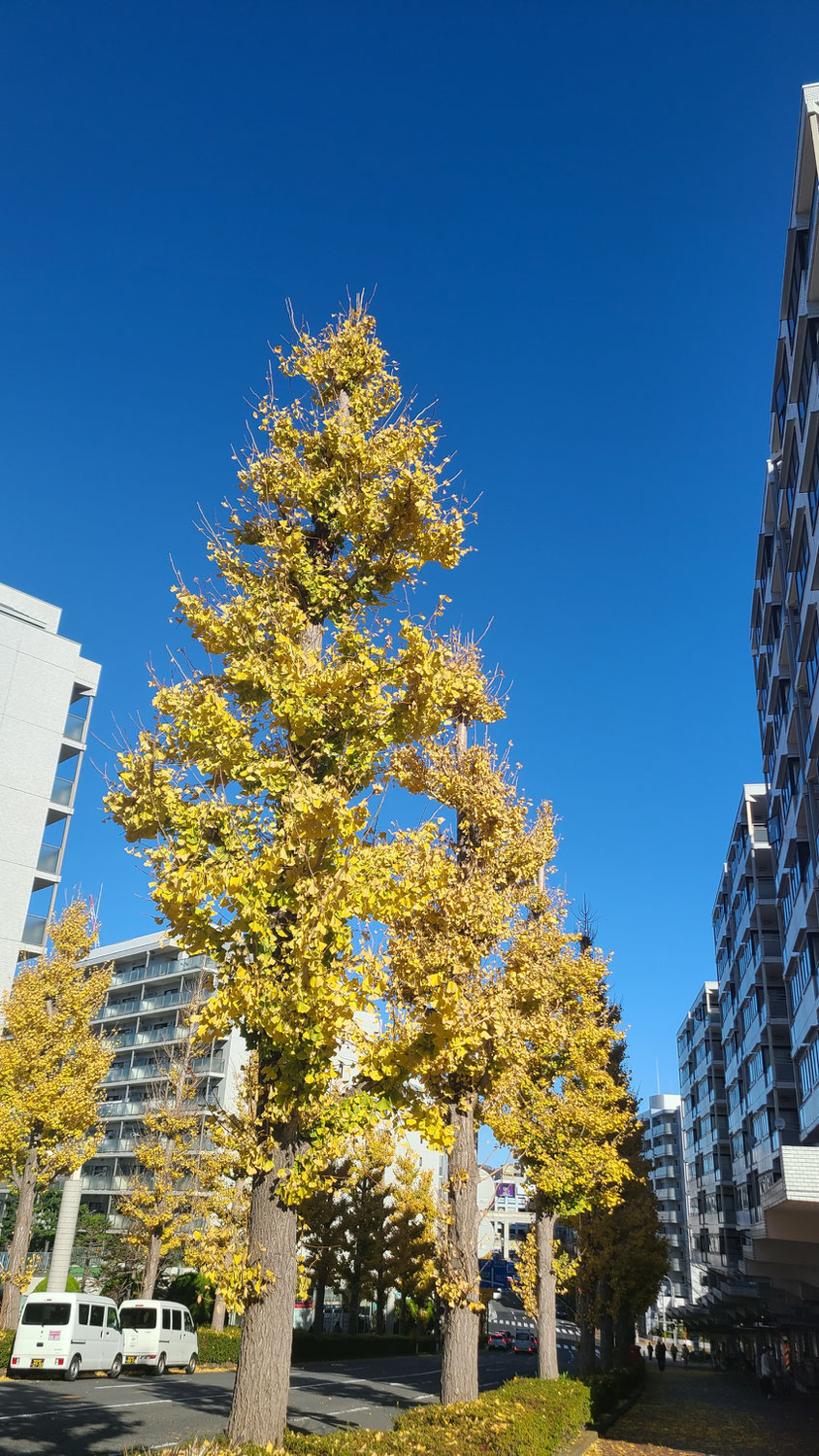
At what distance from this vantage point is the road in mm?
12469

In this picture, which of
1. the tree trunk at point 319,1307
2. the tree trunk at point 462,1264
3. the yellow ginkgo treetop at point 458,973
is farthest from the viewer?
the tree trunk at point 319,1307

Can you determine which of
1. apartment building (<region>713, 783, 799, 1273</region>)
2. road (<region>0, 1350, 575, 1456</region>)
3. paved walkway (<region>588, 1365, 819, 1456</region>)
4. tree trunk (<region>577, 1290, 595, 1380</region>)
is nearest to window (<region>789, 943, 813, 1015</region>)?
apartment building (<region>713, 783, 799, 1273</region>)

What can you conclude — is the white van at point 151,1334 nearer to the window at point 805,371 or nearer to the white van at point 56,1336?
the white van at point 56,1336

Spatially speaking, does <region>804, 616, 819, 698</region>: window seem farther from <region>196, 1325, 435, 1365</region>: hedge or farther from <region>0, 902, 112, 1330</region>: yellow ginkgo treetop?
<region>196, 1325, 435, 1365</region>: hedge

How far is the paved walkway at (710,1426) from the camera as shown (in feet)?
64.2

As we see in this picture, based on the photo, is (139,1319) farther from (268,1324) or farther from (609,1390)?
(268,1324)

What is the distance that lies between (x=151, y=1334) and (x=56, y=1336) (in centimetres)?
537

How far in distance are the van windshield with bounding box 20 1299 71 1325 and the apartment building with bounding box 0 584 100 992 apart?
12888 mm

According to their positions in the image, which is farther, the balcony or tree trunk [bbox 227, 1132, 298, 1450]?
the balcony

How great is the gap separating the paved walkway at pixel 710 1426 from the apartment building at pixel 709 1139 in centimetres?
2003

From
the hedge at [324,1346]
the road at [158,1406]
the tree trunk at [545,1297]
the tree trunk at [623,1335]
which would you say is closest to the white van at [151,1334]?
the road at [158,1406]

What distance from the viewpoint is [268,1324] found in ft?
25.4

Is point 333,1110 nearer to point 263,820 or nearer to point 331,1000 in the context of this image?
point 331,1000

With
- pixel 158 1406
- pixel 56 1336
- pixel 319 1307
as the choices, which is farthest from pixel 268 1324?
pixel 319 1307
